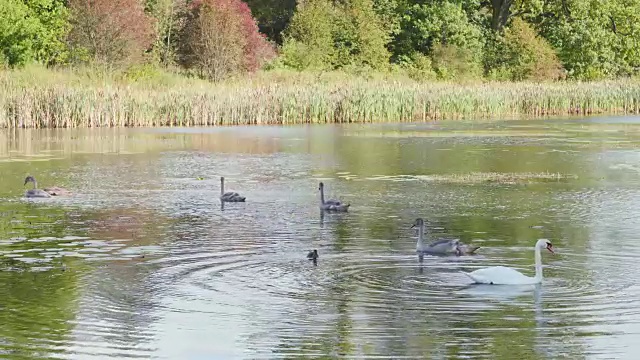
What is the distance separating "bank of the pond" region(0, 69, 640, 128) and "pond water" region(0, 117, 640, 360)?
9313 mm

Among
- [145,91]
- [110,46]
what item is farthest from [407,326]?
[110,46]

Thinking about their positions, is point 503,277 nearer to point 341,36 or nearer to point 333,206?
point 333,206

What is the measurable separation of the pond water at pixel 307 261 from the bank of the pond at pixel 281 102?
9313 mm

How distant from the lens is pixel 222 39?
158 ft

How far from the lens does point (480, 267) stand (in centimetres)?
1251

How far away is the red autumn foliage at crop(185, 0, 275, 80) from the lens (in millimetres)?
47938

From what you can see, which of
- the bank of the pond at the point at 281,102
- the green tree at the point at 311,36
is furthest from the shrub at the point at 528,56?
the bank of the pond at the point at 281,102

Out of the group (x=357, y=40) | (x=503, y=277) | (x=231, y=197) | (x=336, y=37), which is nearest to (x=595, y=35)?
(x=357, y=40)

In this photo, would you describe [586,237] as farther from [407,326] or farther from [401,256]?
[407,326]

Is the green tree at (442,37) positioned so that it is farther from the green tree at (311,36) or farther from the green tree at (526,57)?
the green tree at (311,36)

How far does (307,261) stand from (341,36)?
4517 cm

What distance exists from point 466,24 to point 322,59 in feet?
34.8

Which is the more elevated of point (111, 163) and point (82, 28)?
point (82, 28)

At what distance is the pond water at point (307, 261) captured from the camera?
367 inches
